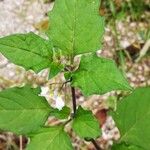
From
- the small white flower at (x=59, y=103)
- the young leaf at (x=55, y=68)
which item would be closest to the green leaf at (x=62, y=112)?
the small white flower at (x=59, y=103)

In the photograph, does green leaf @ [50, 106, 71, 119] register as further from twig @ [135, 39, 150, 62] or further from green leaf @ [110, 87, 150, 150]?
twig @ [135, 39, 150, 62]

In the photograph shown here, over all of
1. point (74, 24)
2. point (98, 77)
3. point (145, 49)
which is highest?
point (74, 24)

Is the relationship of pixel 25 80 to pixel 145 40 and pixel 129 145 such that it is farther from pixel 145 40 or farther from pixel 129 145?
pixel 129 145

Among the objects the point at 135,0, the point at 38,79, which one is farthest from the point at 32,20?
the point at 135,0

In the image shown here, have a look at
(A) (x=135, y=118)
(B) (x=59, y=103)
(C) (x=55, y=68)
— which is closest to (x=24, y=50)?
(C) (x=55, y=68)

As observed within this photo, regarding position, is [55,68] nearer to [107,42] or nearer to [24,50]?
[24,50]

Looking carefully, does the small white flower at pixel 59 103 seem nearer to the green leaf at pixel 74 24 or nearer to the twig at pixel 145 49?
the green leaf at pixel 74 24

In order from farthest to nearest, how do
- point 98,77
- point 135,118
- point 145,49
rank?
1. point 145,49
2. point 135,118
3. point 98,77
